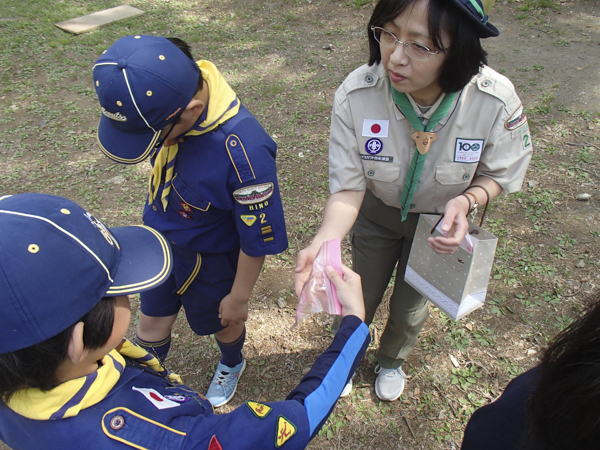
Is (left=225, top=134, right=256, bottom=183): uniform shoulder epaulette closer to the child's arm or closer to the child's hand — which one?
the child's arm

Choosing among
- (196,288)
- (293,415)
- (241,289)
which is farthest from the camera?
(196,288)

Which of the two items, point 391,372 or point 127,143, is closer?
point 127,143

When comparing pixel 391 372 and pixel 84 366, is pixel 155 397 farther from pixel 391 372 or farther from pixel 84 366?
pixel 391 372

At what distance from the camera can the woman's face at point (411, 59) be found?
1232 millimetres

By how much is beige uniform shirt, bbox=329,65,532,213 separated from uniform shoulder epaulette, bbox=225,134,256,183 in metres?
0.34

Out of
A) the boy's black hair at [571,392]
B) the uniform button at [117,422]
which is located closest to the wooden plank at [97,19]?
the uniform button at [117,422]

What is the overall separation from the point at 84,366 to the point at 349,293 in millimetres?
777

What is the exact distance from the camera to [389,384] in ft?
7.55

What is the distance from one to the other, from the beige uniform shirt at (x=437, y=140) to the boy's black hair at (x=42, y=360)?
982 mm

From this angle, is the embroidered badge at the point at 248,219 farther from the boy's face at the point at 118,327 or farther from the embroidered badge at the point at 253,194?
the boy's face at the point at 118,327

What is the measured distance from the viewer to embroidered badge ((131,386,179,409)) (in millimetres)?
1065

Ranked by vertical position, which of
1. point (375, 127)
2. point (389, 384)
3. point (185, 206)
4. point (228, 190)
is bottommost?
point (389, 384)

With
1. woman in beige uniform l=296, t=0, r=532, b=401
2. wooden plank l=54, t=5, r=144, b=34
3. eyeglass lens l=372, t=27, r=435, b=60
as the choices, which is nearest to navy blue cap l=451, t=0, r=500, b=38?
woman in beige uniform l=296, t=0, r=532, b=401

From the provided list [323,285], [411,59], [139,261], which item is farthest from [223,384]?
[411,59]
